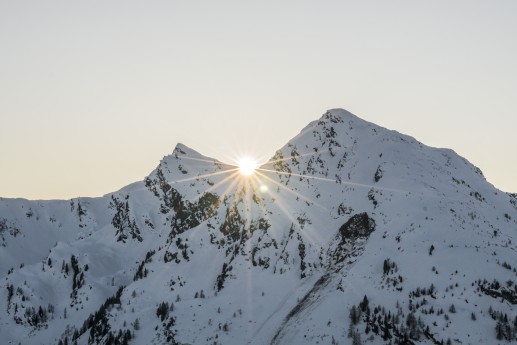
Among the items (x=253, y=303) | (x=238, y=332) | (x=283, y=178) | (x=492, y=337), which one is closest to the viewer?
(x=492, y=337)

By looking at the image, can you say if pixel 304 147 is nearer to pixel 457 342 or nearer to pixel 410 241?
pixel 410 241

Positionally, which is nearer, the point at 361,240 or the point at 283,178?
the point at 361,240

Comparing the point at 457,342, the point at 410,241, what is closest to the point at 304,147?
the point at 410,241

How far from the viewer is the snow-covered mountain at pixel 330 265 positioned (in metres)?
72.9

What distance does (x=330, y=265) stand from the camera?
97000 millimetres

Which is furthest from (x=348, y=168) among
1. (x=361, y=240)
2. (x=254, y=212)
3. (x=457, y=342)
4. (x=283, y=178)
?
(x=457, y=342)

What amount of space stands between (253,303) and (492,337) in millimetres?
46738

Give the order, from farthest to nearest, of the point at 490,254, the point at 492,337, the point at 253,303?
the point at 253,303 < the point at 490,254 < the point at 492,337

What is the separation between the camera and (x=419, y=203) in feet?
349

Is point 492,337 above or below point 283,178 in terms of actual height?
below

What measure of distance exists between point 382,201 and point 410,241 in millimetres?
21176

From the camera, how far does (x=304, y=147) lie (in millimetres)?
149000

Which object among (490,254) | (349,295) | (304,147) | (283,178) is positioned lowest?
(349,295)

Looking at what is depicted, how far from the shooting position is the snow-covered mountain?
72.9 meters
